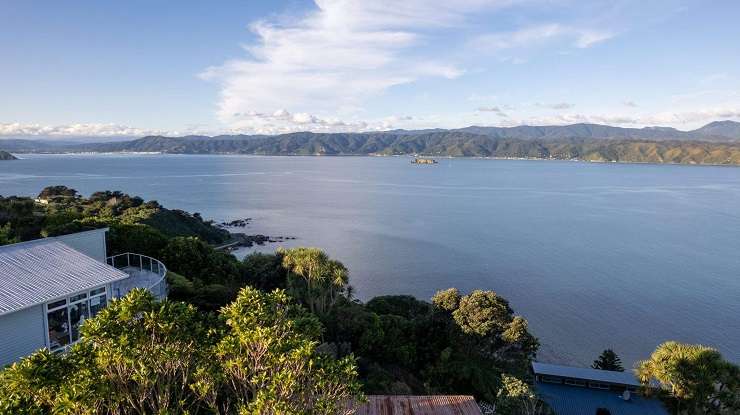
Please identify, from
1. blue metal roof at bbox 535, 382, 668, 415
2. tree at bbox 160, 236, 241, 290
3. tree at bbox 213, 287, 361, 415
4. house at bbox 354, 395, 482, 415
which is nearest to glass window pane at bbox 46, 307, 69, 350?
tree at bbox 213, 287, 361, 415

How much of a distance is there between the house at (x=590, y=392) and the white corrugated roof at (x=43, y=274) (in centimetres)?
1693

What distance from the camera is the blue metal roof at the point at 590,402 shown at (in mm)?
17625

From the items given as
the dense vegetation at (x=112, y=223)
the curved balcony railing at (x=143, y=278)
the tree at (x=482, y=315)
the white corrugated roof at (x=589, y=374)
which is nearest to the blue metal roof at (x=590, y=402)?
the white corrugated roof at (x=589, y=374)

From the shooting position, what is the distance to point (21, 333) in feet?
A: 31.6

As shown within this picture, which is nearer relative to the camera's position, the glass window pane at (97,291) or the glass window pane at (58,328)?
the glass window pane at (58,328)

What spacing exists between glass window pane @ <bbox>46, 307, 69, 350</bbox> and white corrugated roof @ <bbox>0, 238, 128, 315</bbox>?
60 centimetres

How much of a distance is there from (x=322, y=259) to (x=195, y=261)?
6761 mm

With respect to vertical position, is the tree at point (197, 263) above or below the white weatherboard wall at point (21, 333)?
below

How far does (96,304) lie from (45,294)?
1.41 metres

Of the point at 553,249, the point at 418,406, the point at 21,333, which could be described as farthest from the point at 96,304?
the point at 553,249

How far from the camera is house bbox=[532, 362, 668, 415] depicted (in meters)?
17.8

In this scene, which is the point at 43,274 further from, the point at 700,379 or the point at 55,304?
the point at 700,379

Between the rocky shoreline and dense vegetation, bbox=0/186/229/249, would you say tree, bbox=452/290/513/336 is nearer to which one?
dense vegetation, bbox=0/186/229/249

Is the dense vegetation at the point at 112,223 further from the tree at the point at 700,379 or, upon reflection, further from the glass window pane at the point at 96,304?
the tree at the point at 700,379
